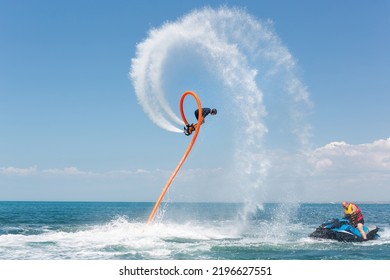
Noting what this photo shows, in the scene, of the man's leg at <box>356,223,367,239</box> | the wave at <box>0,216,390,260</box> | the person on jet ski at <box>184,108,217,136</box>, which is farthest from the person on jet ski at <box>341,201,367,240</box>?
the person on jet ski at <box>184,108,217,136</box>

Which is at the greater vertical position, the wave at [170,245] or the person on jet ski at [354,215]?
the person on jet ski at [354,215]

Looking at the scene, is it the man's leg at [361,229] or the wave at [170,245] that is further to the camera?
the man's leg at [361,229]

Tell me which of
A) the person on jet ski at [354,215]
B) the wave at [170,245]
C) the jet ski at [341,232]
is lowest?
the wave at [170,245]

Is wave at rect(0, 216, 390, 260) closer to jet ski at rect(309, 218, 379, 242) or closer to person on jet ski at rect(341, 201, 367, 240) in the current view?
jet ski at rect(309, 218, 379, 242)

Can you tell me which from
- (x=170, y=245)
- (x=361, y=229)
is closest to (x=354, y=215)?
(x=361, y=229)

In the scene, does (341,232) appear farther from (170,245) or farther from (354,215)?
(170,245)

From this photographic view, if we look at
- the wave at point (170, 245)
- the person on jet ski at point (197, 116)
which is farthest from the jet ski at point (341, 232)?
the person on jet ski at point (197, 116)

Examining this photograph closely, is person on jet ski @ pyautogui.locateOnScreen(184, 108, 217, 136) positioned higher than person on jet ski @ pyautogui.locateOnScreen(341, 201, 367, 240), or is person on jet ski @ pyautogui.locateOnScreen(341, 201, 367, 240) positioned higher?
person on jet ski @ pyautogui.locateOnScreen(184, 108, 217, 136)

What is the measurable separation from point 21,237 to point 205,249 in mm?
15627

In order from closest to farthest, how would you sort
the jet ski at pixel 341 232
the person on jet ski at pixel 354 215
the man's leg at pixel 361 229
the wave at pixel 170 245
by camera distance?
the wave at pixel 170 245
the jet ski at pixel 341 232
the man's leg at pixel 361 229
the person on jet ski at pixel 354 215

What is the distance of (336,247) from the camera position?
29.8 metres

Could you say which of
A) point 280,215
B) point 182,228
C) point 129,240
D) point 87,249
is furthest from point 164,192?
point 280,215

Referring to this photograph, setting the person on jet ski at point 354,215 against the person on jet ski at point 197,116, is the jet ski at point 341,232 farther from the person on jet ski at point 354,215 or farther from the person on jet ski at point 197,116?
the person on jet ski at point 197,116
